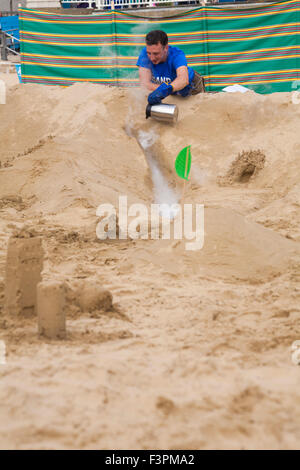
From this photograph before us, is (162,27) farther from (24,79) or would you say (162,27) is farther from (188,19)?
(24,79)

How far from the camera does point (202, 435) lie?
5.16 feet

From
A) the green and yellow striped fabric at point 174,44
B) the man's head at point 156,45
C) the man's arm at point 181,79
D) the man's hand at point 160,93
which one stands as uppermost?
the green and yellow striped fabric at point 174,44

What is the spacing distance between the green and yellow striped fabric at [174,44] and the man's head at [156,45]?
84.8 inches

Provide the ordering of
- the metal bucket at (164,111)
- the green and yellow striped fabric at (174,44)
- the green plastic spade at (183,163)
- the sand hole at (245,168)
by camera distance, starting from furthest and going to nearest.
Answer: the green and yellow striped fabric at (174,44), the metal bucket at (164,111), the sand hole at (245,168), the green plastic spade at (183,163)

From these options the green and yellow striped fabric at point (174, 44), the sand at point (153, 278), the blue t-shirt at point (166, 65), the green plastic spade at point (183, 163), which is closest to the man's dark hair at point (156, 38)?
the blue t-shirt at point (166, 65)

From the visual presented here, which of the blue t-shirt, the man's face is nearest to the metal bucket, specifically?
the blue t-shirt

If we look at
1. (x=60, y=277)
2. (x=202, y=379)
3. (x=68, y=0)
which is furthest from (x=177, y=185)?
(x=68, y=0)

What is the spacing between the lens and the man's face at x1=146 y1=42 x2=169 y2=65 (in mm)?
5935

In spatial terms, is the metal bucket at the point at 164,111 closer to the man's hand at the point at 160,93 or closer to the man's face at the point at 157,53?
the man's hand at the point at 160,93

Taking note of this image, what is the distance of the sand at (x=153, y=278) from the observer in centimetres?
164

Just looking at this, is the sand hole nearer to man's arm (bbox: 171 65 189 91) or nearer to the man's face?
man's arm (bbox: 171 65 189 91)

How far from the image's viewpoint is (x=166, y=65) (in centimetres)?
625

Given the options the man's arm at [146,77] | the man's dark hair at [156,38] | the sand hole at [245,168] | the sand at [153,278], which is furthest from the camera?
the man's arm at [146,77]

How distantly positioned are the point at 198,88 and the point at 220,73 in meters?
1.59
